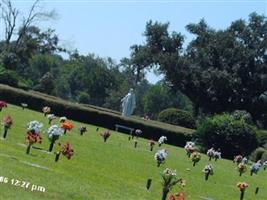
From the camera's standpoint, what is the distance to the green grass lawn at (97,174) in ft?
36.0

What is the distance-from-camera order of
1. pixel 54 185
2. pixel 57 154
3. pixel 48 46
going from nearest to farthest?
pixel 54 185 < pixel 57 154 < pixel 48 46

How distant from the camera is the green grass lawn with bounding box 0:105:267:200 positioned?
10969mm

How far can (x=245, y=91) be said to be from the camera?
63812 millimetres

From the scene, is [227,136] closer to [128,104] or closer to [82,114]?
[128,104]

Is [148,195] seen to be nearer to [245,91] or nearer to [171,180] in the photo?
[171,180]

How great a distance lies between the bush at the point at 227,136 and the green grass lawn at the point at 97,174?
11061mm

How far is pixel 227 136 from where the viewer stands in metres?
34.8

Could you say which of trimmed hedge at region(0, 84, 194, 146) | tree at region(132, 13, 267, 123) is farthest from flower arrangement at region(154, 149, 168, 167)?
tree at region(132, 13, 267, 123)

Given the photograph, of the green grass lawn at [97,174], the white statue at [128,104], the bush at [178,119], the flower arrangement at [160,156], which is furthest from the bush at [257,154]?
the flower arrangement at [160,156]

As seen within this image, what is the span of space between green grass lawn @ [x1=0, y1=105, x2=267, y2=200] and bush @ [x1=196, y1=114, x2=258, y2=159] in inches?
435

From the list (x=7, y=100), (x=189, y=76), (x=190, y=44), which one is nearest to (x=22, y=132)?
(x=7, y=100)

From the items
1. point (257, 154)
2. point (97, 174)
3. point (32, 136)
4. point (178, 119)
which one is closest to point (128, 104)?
point (257, 154)

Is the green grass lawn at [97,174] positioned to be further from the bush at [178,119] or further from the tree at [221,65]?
the tree at [221,65]

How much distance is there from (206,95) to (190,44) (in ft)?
24.6
